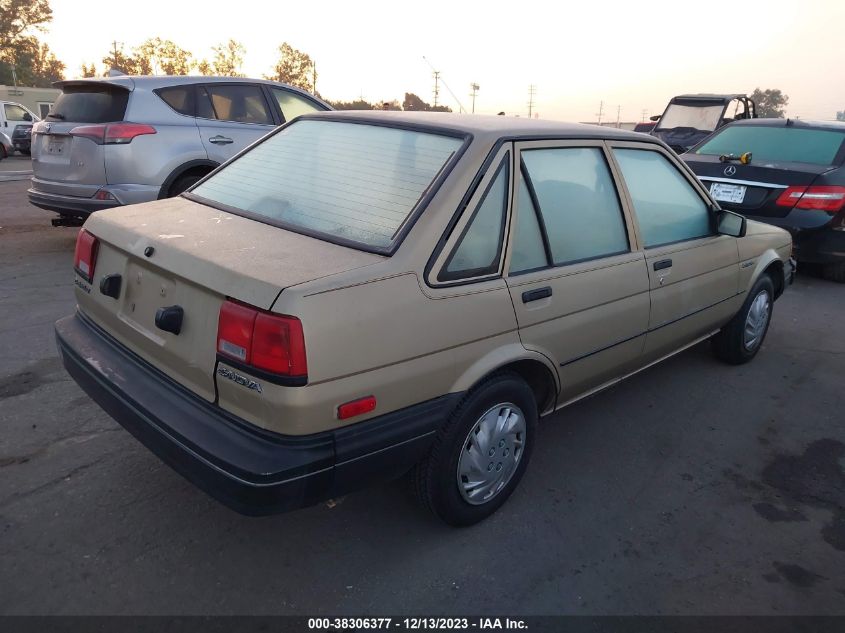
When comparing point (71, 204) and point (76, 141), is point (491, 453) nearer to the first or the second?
point (71, 204)

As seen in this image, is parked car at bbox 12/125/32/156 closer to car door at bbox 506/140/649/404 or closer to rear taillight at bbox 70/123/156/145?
rear taillight at bbox 70/123/156/145

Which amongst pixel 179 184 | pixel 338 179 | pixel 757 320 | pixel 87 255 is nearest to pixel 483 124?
pixel 338 179

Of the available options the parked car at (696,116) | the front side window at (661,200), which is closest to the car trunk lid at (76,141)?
the front side window at (661,200)

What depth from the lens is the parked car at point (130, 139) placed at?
592 centimetres

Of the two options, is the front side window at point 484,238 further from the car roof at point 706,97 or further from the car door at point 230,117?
the car roof at point 706,97

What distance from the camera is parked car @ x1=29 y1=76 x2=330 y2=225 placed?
5.92 meters

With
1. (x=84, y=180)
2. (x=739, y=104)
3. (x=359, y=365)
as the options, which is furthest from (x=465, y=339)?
(x=739, y=104)

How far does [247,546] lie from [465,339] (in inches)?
47.3

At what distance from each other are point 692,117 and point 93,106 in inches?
511

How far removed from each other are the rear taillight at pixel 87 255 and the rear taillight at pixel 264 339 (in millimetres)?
1073

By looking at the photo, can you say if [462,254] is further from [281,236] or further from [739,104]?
[739,104]

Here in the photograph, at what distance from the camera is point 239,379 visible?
2.08 meters

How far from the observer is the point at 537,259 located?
9.00 ft

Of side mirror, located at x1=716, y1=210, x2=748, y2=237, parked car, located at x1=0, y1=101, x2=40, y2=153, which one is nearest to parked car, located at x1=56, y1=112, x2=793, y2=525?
side mirror, located at x1=716, y1=210, x2=748, y2=237
